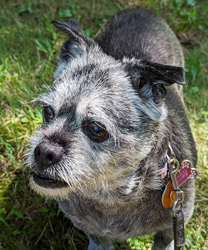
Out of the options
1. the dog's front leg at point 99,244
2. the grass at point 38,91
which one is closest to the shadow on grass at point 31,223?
the grass at point 38,91

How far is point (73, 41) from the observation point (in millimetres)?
2646

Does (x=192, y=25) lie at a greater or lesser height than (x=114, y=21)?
lesser

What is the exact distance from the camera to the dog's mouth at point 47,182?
83.3 inches

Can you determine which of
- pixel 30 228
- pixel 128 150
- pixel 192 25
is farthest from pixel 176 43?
pixel 30 228

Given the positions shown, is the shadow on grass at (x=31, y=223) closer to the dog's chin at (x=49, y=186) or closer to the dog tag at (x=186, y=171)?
the dog's chin at (x=49, y=186)

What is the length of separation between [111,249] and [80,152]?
55.1 inches

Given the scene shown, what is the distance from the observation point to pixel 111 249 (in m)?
3.01

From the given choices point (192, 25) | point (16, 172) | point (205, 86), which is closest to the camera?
point (16, 172)

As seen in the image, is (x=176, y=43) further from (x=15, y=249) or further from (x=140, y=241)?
(x=15, y=249)

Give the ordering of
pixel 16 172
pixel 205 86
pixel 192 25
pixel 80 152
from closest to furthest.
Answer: pixel 80 152
pixel 16 172
pixel 205 86
pixel 192 25

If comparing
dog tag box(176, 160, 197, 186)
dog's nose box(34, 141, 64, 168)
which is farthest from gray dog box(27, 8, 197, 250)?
dog tag box(176, 160, 197, 186)

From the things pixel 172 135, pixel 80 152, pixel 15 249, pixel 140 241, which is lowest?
pixel 140 241

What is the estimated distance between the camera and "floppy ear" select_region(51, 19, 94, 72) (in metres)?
2.52

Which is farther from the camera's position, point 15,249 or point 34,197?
point 34,197
